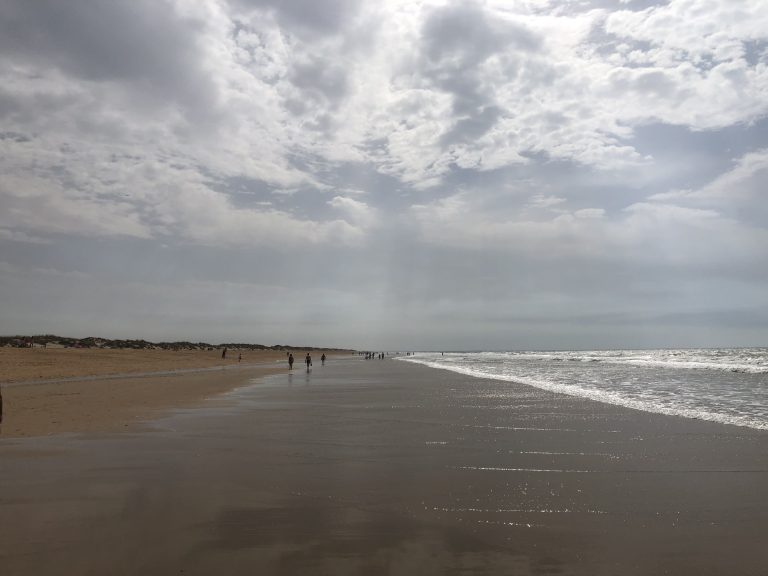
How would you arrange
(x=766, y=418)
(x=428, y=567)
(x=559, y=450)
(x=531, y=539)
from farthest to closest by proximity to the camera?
(x=766, y=418), (x=559, y=450), (x=531, y=539), (x=428, y=567)

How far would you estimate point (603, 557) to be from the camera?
5.32 m

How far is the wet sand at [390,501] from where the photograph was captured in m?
5.25

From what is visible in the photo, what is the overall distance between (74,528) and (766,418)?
17.7m

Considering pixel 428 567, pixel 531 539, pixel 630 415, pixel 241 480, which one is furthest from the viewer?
pixel 630 415

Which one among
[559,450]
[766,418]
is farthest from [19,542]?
[766,418]

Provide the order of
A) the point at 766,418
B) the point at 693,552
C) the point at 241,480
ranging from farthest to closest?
1. the point at 766,418
2. the point at 241,480
3. the point at 693,552

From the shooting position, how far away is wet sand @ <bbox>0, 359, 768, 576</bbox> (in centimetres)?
A: 525

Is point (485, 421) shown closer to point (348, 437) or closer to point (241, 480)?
point (348, 437)

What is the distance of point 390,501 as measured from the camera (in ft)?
23.8

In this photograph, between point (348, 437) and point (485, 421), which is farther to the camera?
point (485, 421)

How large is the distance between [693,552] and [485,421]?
960 centimetres

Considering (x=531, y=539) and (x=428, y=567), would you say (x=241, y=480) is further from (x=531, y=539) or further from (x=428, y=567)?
(x=531, y=539)

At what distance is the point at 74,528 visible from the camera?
19.8ft

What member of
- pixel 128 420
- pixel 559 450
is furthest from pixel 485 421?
pixel 128 420
